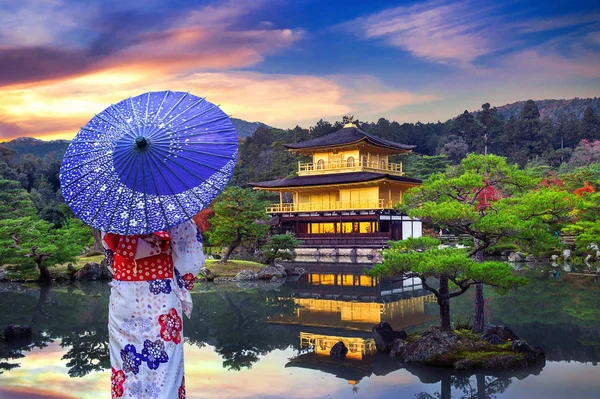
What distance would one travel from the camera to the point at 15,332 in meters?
8.60

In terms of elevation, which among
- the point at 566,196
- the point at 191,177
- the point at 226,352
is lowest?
the point at 226,352

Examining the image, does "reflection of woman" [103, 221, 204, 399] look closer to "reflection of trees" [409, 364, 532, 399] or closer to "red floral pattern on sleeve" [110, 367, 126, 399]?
"red floral pattern on sleeve" [110, 367, 126, 399]

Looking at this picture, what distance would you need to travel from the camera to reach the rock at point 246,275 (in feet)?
58.3

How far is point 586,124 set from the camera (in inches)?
2152

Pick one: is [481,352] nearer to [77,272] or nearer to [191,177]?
[191,177]

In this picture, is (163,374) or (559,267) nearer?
(163,374)

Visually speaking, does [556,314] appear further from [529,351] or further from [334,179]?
[334,179]

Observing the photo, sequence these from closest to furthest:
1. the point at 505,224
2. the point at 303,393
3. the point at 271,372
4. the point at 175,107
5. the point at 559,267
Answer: the point at 175,107 < the point at 303,393 < the point at 271,372 < the point at 505,224 < the point at 559,267

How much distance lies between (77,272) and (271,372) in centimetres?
1272

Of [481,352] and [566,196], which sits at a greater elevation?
[566,196]

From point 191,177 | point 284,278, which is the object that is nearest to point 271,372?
point 191,177

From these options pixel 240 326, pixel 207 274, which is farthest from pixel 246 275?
pixel 240 326

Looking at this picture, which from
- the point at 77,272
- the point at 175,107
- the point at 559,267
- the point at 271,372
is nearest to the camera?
the point at 175,107

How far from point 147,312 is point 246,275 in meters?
14.8
